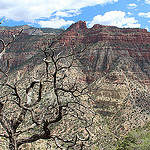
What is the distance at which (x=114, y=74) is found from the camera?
71.7 m

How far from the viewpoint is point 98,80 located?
7506cm

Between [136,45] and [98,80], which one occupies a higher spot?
[136,45]

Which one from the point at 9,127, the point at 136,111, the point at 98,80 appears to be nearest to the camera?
the point at 9,127

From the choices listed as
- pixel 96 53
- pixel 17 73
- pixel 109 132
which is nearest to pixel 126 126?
pixel 109 132

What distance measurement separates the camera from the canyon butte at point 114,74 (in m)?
52.7

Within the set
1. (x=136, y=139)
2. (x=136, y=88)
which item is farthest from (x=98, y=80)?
(x=136, y=139)

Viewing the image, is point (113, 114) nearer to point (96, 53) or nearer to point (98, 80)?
point (98, 80)

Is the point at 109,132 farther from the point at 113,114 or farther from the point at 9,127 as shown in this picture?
the point at 9,127

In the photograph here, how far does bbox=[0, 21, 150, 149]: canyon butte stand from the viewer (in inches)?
2073

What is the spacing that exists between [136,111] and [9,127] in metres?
53.2

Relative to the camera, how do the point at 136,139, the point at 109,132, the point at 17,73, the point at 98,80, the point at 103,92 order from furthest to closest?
the point at 17,73, the point at 98,80, the point at 103,92, the point at 109,132, the point at 136,139

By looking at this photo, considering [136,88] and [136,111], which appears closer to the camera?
[136,111]

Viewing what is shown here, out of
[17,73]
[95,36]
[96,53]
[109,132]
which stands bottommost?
[109,132]

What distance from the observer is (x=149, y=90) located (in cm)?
6975
